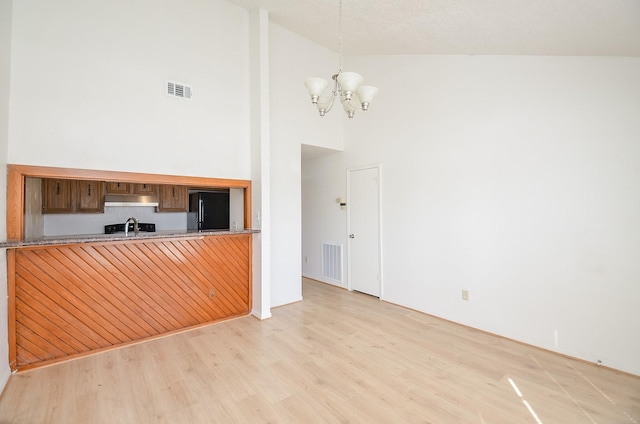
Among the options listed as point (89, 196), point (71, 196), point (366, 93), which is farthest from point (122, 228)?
point (366, 93)

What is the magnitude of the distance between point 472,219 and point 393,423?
96.4 inches

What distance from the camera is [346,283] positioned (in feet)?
16.6

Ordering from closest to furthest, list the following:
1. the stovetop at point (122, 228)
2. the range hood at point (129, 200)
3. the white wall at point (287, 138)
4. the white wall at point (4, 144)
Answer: the white wall at point (4, 144)
the white wall at point (287, 138)
the range hood at point (129, 200)
the stovetop at point (122, 228)

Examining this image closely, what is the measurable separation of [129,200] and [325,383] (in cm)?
448

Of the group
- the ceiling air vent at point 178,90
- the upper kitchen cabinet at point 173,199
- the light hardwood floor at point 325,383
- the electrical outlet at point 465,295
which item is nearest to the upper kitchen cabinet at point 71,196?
the upper kitchen cabinet at point 173,199

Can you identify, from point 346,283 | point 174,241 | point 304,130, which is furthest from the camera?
point 346,283

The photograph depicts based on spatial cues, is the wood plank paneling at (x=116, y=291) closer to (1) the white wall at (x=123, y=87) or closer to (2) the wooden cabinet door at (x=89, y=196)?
(1) the white wall at (x=123, y=87)

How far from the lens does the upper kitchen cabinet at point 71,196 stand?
424 centimetres

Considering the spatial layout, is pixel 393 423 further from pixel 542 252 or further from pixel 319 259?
pixel 319 259

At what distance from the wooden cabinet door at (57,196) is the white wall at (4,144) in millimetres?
2218

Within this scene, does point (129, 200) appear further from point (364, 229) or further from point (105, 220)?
point (364, 229)

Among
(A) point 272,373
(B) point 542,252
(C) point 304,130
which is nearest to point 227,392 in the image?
(A) point 272,373

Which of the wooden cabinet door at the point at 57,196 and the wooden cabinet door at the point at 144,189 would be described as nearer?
the wooden cabinet door at the point at 57,196

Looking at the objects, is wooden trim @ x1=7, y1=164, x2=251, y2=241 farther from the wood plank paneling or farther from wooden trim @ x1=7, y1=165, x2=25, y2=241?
the wood plank paneling
